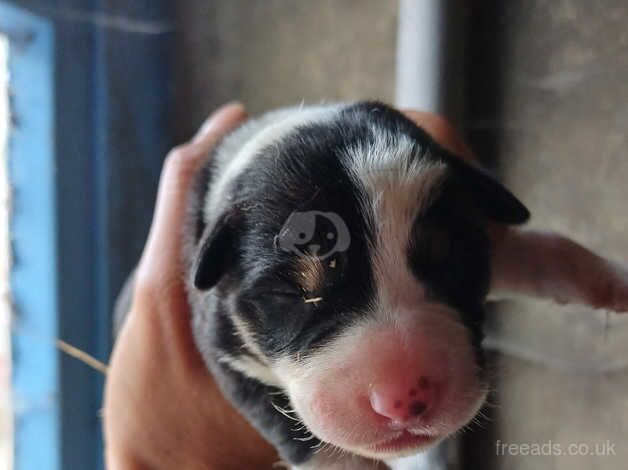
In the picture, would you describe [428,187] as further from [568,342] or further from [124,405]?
[124,405]

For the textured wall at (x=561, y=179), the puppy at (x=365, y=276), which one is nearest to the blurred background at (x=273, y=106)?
the textured wall at (x=561, y=179)

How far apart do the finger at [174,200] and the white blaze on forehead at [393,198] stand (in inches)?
25.1

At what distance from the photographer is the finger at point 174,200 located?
1.45 meters

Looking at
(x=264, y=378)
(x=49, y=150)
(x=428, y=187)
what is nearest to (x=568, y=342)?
(x=428, y=187)

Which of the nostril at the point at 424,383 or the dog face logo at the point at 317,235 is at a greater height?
the dog face logo at the point at 317,235

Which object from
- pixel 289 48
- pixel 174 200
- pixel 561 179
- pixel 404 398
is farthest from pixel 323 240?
pixel 289 48

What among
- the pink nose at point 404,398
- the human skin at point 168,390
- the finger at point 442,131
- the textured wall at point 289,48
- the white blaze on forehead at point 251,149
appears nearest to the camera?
the pink nose at point 404,398

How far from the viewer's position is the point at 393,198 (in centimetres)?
87

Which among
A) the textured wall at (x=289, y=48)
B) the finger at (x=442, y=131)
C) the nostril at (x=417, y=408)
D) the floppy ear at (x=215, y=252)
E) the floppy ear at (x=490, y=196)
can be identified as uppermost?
the textured wall at (x=289, y=48)

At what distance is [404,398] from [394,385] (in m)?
0.02

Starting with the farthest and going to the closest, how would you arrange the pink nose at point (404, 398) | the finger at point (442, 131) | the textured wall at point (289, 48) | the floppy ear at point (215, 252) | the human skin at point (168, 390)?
1. the textured wall at point (289, 48)
2. the human skin at point (168, 390)
3. the finger at point (442, 131)
4. the floppy ear at point (215, 252)
5. the pink nose at point (404, 398)

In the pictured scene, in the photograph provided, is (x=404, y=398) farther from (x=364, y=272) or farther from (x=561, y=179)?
(x=561, y=179)

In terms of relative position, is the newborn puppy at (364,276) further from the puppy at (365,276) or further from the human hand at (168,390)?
the human hand at (168,390)
